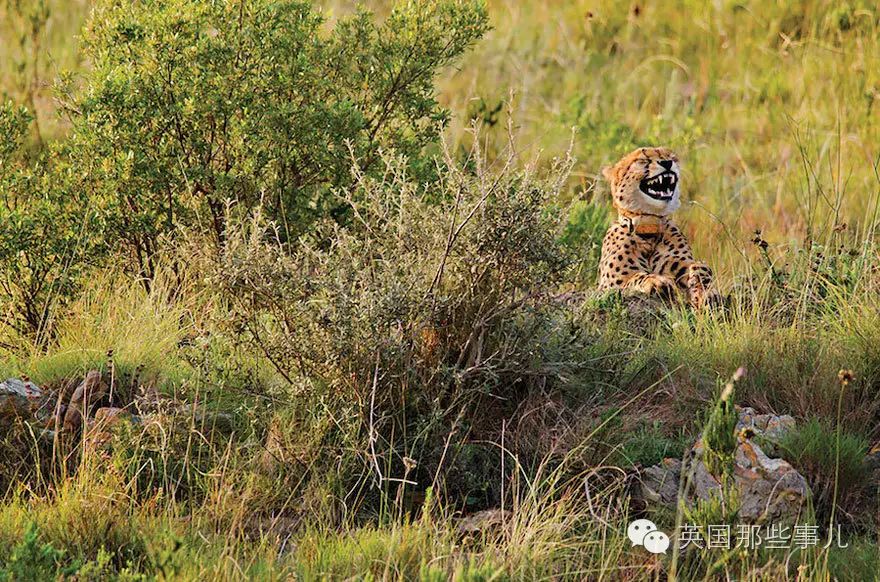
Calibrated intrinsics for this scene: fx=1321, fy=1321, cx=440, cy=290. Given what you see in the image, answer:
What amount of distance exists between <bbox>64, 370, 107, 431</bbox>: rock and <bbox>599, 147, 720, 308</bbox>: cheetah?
214 centimetres

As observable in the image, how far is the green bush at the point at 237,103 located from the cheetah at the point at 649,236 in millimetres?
880

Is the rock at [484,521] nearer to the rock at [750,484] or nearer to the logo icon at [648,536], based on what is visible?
the logo icon at [648,536]

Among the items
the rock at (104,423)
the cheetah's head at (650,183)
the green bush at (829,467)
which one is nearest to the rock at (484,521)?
the green bush at (829,467)

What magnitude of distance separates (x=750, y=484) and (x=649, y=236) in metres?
1.74

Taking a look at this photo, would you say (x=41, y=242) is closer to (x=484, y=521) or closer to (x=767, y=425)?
(x=484, y=521)

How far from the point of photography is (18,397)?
15.3 ft

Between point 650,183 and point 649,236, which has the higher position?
point 650,183

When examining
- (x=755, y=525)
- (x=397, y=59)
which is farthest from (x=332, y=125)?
(x=755, y=525)

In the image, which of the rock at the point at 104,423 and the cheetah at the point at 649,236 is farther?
the cheetah at the point at 649,236

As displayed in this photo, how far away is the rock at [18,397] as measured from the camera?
15.1 ft

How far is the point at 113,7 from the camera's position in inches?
225

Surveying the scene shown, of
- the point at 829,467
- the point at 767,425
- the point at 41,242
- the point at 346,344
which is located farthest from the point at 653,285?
the point at 41,242

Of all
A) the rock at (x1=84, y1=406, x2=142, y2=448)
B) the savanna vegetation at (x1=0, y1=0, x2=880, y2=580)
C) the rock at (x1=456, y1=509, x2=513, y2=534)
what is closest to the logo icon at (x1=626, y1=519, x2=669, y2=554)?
the savanna vegetation at (x1=0, y1=0, x2=880, y2=580)

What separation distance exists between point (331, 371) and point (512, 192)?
3.12 feet
